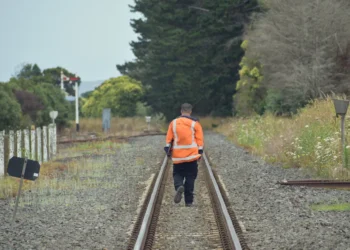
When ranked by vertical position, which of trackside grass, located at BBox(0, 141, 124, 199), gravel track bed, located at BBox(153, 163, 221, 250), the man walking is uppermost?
the man walking

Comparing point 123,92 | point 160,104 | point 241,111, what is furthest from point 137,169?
point 123,92

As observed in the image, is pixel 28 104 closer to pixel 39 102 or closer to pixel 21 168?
pixel 39 102

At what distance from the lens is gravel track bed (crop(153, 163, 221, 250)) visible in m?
9.44

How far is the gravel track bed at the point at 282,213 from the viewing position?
30.7 ft

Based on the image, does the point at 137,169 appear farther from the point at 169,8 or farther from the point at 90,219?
the point at 169,8

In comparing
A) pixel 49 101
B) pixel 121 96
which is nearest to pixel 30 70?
pixel 121 96

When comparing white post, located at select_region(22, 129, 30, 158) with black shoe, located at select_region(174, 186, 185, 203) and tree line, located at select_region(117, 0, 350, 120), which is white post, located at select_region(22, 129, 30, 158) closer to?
black shoe, located at select_region(174, 186, 185, 203)

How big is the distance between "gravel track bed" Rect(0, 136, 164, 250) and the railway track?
0.32m

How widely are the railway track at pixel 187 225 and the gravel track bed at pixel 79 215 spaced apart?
0.32 metres

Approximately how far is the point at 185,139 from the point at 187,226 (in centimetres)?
217

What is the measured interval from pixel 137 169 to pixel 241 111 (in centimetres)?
3184

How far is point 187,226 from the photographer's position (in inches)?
426

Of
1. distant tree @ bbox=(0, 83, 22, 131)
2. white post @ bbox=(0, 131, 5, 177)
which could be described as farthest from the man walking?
distant tree @ bbox=(0, 83, 22, 131)

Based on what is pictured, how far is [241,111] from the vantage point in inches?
2095
